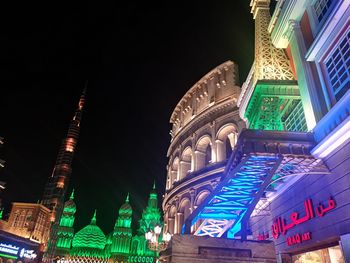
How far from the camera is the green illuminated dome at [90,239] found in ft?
211

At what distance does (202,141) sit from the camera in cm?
2747

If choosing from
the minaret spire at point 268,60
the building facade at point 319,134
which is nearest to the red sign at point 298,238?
the building facade at point 319,134

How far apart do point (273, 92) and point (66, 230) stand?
6421cm

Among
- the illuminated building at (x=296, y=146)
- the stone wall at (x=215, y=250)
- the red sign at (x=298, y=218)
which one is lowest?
the stone wall at (x=215, y=250)

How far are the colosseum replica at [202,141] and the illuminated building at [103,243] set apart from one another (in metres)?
26.9

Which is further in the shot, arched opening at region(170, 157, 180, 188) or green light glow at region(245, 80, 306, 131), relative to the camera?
arched opening at region(170, 157, 180, 188)

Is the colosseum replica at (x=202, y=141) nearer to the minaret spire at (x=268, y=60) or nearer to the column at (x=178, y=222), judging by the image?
the column at (x=178, y=222)

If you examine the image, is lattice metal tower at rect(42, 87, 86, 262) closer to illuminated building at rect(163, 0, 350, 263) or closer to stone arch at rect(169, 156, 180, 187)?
stone arch at rect(169, 156, 180, 187)

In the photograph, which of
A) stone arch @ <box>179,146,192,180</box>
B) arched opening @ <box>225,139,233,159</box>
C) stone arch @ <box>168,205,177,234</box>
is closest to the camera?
arched opening @ <box>225,139,233,159</box>

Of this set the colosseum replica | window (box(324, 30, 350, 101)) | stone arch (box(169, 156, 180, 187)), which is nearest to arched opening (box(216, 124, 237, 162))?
the colosseum replica

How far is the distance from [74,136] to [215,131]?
6581 centimetres

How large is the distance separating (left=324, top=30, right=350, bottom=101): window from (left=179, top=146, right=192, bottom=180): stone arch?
20.1m

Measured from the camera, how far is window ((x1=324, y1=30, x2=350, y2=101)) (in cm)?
884

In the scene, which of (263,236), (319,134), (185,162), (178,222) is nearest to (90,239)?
(185,162)
